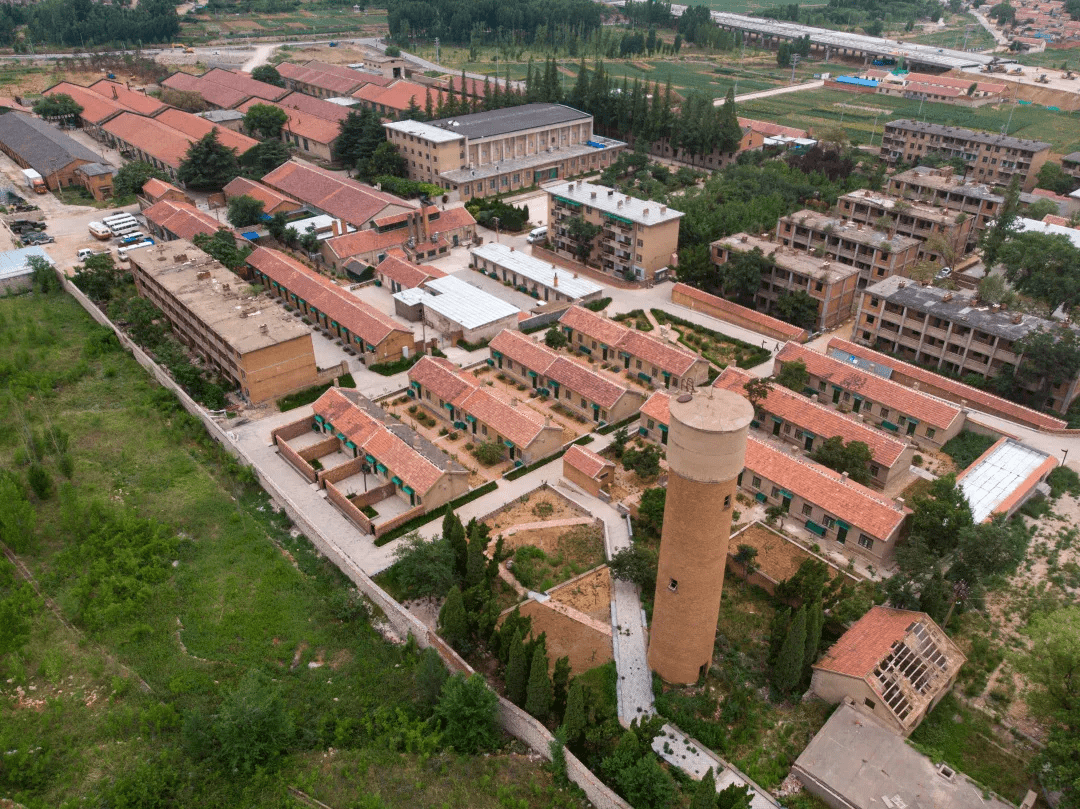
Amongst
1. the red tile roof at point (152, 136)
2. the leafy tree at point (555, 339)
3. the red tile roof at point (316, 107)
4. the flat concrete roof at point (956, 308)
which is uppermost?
the red tile roof at point (316, 107)

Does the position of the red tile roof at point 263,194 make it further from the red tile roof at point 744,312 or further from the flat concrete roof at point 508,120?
the red tile roof at point 744,312

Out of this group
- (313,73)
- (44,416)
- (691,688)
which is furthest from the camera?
(313,73)

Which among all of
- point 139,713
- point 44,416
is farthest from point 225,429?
point 139,713

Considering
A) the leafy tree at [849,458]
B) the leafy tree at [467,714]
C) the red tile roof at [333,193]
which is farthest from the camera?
the red tile roof at [333,193]

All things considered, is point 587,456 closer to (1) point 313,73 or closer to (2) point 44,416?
(2) point 44,416

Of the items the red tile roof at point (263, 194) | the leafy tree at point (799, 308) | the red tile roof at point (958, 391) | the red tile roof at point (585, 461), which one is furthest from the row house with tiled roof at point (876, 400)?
the red tile roof at point (263, 194)

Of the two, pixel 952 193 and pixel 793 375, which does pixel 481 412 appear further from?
pixel 952 193

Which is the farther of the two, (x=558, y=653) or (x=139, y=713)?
(x=558, y=653)

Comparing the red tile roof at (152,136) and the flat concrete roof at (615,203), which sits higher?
the flat concrete roof at (615,203)
